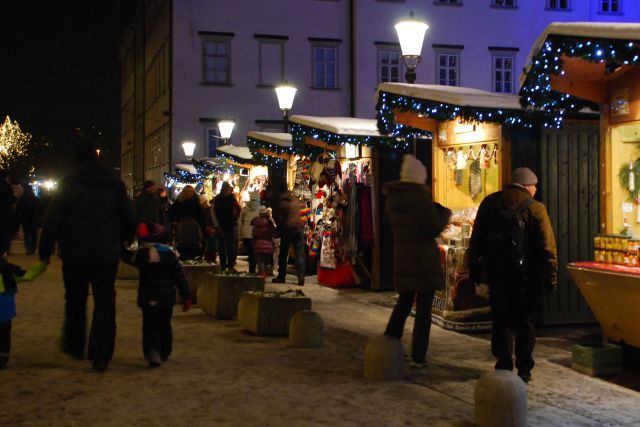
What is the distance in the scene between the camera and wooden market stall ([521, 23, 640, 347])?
791cm

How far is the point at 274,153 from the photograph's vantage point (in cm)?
2050

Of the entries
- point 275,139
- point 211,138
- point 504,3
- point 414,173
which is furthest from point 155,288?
point 504,3

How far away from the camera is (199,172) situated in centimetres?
2888

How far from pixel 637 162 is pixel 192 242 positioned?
8893 mm

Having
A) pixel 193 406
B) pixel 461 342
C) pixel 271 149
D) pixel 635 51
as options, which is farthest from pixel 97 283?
pixel 271 149

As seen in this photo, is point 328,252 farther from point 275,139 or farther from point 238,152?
point 238,152

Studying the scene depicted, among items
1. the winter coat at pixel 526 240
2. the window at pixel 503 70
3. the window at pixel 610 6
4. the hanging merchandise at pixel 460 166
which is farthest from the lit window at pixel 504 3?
the winter coat at pixel 526 240

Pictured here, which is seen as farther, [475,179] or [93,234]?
[475,179]

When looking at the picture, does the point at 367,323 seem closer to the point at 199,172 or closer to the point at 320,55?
the point at 199,172

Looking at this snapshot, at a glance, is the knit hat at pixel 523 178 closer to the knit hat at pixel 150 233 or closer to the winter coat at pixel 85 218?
the knit hat at pixel 150 233

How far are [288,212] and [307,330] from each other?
6954 millimetres

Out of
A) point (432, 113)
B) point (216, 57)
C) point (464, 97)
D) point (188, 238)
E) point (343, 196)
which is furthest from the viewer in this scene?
point (216, 57)

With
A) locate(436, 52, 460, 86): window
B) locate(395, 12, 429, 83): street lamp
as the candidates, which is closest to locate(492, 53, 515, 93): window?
locate(436, 52, 460, 86): window

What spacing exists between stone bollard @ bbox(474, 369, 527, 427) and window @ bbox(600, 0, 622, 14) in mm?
36859
